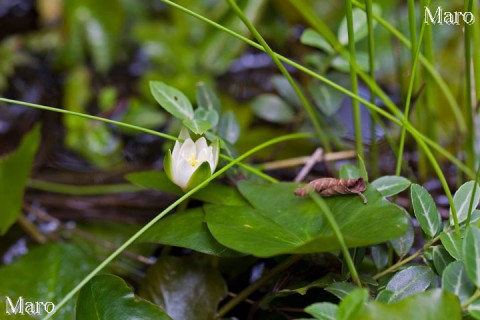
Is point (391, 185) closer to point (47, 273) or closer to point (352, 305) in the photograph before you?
point (352, 305)

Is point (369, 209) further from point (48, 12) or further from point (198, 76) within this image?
point (48, 12)

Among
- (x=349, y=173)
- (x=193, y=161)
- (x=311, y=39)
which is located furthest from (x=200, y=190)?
(x=311, y=39)

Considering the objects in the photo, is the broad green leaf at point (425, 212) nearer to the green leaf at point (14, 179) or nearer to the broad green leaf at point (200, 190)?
the broad green leaf at point (200, 190)

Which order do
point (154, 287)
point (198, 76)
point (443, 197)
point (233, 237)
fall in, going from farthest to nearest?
1. point (198, 76)
2. point (443, 197)
3. point (154, 287)
4. point (233, 237)

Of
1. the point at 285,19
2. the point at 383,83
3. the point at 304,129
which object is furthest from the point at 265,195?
the point at 285,19

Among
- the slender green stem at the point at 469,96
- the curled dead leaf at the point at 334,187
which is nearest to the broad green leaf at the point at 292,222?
the curled dead leaf at the point at 334,187

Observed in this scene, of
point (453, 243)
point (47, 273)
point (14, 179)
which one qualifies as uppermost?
point (453, 243)

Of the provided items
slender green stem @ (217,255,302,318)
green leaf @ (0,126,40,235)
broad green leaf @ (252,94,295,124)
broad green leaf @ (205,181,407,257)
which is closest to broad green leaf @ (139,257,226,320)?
slender green stem @ (217,255,302,318)
